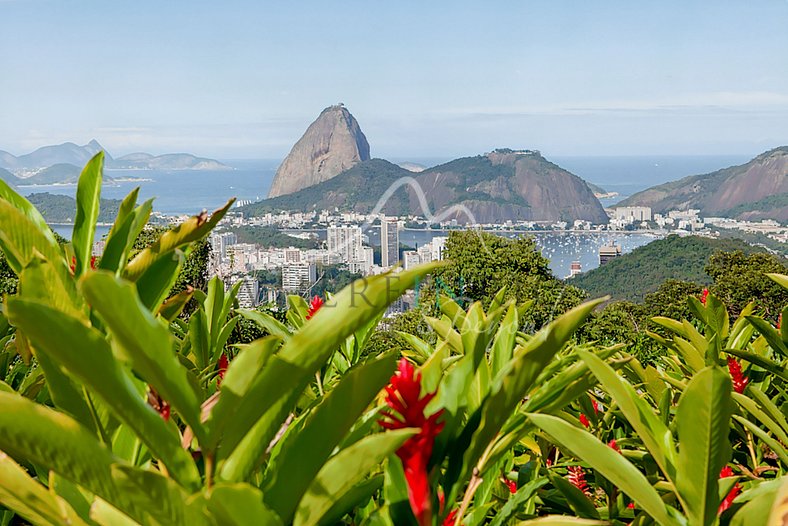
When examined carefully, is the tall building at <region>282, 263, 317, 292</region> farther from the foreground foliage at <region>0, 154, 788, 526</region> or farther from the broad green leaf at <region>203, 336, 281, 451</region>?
the broad green leaf at <region>203, 336, 281, 451</region>

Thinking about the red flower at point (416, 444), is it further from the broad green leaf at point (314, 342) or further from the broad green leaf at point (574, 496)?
the broad green leaf at point (574, 496)

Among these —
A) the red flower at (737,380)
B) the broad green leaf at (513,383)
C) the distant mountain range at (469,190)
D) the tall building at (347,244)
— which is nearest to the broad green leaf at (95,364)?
the broad green leaf at (513,383)

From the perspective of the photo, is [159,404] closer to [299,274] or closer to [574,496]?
[574,496]

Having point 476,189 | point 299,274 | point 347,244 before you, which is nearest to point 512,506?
point 347,244

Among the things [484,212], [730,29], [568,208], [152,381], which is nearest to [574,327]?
[152,381]

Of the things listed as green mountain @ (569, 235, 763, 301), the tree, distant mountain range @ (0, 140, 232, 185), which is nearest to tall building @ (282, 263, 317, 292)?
distant mountain range @ (0, 140, 232, 185)
